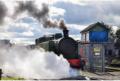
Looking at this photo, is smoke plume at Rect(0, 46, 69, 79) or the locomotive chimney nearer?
smoke plume at Rect(0, 46, 69, 79)

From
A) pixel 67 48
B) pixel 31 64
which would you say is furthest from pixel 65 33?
pixel 31 64

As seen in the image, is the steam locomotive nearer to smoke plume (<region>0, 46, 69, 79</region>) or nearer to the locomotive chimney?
the locomotive chimney

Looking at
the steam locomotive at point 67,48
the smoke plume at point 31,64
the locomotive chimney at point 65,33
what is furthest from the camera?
the locomotive chimney at point 65,33

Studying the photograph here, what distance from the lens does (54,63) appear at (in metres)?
27.9

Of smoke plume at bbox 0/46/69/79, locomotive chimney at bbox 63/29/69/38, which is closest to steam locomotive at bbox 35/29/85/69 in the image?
locomotive chimney at bbox 63/29/69/38

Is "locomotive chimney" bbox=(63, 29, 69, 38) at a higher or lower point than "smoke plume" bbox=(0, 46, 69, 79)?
higher

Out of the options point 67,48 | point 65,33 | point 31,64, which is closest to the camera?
point 31,64

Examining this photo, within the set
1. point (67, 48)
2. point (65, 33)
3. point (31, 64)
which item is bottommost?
point (31, 64)

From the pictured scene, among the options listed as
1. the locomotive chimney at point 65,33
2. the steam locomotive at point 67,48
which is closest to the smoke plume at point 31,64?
the steam locomotive at point 67,48

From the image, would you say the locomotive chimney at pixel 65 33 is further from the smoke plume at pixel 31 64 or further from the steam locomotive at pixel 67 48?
the smoke plume at pixel 31 64

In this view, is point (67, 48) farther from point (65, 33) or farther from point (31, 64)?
point (31, 64)

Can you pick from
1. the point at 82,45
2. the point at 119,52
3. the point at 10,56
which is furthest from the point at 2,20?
the point at 119,52

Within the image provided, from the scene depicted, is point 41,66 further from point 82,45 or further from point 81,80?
point 82,45

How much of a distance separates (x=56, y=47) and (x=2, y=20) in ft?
23.2
